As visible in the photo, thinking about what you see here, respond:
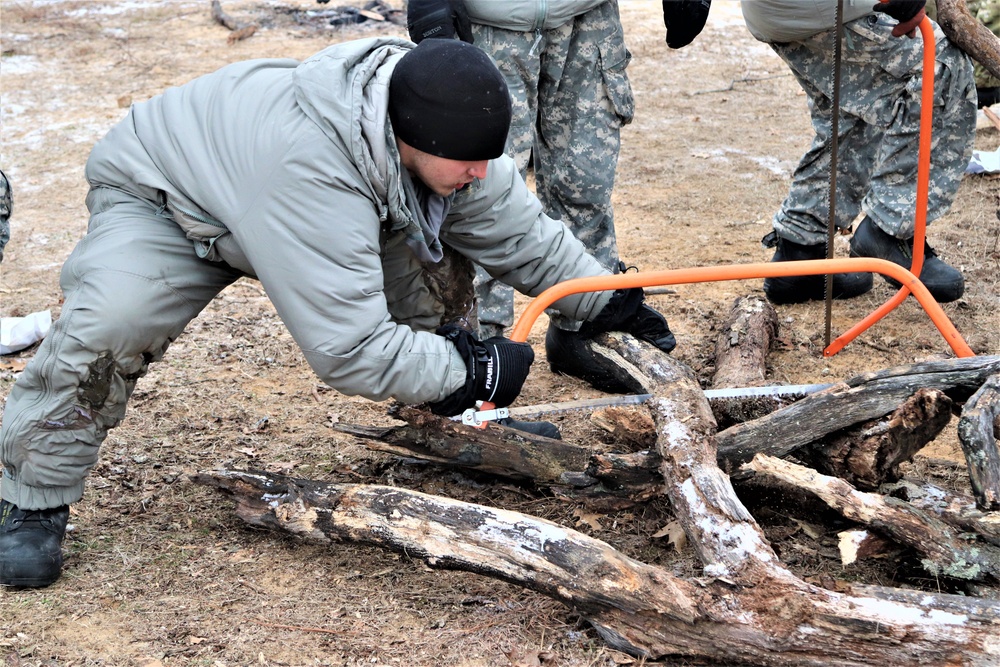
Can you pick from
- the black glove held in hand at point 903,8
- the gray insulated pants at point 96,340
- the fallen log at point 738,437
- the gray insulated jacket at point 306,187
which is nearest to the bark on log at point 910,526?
the fallen log at point 738,437

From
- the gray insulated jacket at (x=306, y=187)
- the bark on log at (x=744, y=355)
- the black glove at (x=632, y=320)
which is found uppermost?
the gray insulated jacket at (x=306, y=187)

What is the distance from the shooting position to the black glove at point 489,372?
2.90 metres

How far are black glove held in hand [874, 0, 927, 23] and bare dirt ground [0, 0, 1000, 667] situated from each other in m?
1.50

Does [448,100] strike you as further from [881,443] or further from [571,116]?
[571,116]

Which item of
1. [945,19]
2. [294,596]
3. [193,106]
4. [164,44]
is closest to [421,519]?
[294,596]

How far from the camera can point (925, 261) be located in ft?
15.6

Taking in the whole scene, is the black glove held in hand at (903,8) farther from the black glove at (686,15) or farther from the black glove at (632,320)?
the black glove at (632,320)

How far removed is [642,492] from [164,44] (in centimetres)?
922

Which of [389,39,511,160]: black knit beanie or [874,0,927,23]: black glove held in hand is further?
[874,0,927,23]: black glove held in hand

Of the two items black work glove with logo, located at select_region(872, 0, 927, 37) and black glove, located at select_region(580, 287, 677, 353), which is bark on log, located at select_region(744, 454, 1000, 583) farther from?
black work glove with logo, located at select_region(872, 0, 927, 37)

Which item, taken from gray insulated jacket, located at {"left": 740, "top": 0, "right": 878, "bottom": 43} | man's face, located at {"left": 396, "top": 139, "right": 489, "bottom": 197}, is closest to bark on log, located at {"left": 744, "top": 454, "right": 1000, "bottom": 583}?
man's face, located at {"left": 396, "top": 139, "right": 489, "bottom": 197}

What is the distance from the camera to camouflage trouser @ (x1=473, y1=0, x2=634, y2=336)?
4055 mm

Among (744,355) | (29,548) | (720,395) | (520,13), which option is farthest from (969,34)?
(29,548)

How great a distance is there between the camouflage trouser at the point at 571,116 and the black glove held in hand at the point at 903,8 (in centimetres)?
109
